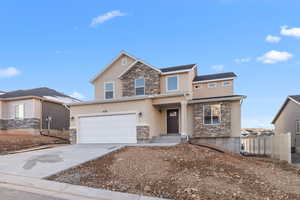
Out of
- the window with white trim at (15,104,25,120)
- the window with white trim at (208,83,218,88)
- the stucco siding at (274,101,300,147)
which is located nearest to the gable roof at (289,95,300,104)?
the stucco siding at (274,101,300,147)

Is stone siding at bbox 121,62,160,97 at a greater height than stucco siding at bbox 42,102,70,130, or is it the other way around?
stone siding at bbox 121,62,160,97

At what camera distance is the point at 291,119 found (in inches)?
915

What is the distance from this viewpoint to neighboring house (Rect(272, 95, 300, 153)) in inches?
855

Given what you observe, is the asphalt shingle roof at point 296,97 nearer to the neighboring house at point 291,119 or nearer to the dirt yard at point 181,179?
the neighboring house at point 291,119

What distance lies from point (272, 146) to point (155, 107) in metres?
8.36

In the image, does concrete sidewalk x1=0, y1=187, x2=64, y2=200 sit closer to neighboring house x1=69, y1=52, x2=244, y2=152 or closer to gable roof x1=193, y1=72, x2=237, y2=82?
neighboring house x1=69, y1=52, x2=244, y2=152

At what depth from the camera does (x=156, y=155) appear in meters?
9.89

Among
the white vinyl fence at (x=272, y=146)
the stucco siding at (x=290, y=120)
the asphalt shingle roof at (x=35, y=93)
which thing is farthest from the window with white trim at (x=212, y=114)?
the asphalt shingle roof at (x=35, y=93)

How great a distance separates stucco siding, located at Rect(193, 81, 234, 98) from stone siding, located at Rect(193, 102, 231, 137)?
2133 mm

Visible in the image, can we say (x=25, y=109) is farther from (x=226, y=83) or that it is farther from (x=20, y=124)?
(x=226, y=83)

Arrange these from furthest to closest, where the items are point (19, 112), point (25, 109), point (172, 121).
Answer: point (19, 112), point (25, 109), point (172, 121)

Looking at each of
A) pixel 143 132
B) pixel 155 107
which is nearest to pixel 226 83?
pixel 155 107

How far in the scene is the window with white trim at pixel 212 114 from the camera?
15.8 meters

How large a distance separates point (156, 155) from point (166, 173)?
252 centimetres
